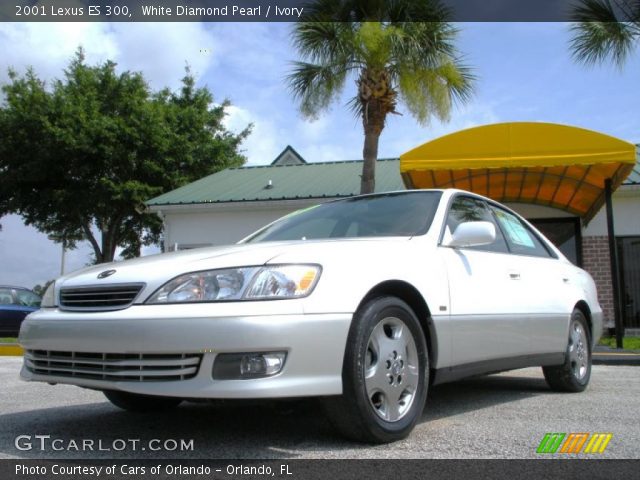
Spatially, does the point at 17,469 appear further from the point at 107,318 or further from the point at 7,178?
the point at 7,178

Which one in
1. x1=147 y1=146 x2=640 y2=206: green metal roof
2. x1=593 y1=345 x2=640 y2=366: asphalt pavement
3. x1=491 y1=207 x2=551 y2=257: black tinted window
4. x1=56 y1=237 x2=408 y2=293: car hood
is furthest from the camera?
x1=147 y1=146 x2=640 y2=206: green metal roof

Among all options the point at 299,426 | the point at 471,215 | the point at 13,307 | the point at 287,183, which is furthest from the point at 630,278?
the point at 13,307

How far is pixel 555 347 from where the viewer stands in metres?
5.03

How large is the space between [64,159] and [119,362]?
22395 millimetres

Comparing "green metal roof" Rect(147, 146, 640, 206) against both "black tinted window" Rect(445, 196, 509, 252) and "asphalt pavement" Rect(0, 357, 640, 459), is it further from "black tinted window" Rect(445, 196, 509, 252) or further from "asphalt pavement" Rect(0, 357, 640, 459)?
"asphalt pavement" Rect(0, 357, 640, 459)

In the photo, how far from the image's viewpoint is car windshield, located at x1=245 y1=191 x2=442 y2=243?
421 centimetres

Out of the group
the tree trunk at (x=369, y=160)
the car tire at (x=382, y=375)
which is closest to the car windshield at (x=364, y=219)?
the car tire at (x=382, y=375)

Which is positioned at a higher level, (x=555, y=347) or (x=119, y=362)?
(x=119, y=362)

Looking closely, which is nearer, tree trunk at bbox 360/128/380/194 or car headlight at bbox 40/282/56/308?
car headlight at bbox 40/282/56/308

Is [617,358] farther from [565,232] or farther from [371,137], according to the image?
[371,137]

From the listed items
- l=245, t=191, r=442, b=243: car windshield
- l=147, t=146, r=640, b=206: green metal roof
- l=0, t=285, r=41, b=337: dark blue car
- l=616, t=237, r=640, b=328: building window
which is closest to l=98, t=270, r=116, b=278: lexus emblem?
l=245, t=191, r=442, b=243: car windshield

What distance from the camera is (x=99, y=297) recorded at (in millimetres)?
3352

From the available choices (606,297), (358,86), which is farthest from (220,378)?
(606,297)

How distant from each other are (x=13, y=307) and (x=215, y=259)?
1454cm
